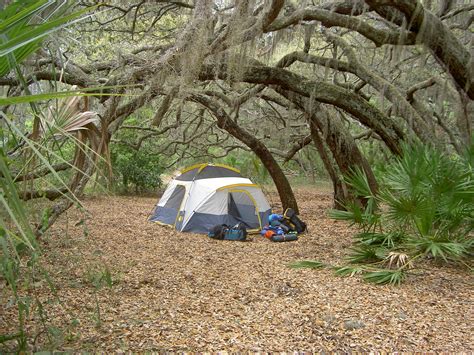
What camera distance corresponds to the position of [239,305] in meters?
4.64

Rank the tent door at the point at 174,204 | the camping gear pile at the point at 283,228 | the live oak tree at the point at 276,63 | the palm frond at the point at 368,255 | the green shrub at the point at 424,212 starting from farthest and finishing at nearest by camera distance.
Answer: the tent door at the point at 174,204
the camping gear pile at the point at 283,228
the live oak tree at the point at 276,63
the palm frond at the point at 368,255
the green shrub at the point at 424,212

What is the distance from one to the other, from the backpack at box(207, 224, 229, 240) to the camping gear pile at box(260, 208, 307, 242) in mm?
787

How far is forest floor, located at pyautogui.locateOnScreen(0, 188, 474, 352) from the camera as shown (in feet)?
11.9

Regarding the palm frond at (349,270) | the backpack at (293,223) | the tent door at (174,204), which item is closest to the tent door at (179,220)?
the tent door at (174,204)

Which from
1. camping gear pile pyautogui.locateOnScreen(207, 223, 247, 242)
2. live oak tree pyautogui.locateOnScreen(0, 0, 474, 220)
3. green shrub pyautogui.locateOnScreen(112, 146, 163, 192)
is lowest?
camping gear pile pyautogui.locateOnScreen(207, 223, 247, 242)

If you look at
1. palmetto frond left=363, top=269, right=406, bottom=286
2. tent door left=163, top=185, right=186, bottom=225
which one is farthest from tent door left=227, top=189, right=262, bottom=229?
palmetto frond left=363, top=269, right=406, bottom=286

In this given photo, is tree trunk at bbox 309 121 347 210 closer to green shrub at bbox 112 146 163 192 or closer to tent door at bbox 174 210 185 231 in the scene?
tent door at bbox 174 210 185 231

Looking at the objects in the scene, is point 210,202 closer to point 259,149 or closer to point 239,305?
point 259,149

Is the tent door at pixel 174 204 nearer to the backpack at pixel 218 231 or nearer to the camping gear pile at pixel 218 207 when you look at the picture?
the camping gear pile at pixel 218 207

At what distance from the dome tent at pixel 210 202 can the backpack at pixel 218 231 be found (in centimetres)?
47

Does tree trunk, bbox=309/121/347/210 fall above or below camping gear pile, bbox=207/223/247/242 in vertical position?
above

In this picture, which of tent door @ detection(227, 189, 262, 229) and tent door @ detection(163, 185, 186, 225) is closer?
tent door @ detection(227, 189, 262, 229)

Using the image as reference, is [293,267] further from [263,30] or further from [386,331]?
[263,30]

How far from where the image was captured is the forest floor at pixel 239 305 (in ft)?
11.9
